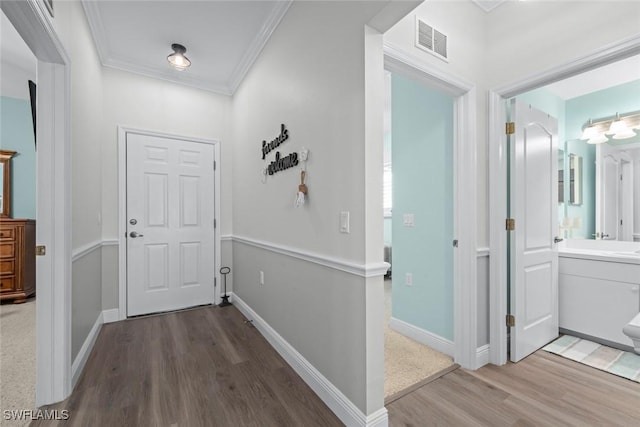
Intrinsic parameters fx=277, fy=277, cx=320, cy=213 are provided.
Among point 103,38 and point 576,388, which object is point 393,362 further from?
point 103,38

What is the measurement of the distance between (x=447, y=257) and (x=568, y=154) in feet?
7.40

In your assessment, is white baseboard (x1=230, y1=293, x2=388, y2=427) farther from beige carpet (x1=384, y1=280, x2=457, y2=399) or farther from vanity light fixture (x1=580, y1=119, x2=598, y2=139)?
vanity light fixture (x1=580, y1=119, x2=598, y2=139)

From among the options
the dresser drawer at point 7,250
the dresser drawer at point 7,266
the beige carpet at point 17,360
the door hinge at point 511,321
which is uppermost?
the dresser drawer at point 7,250

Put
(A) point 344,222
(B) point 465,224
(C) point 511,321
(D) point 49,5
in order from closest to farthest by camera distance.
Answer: (D) point 49,5 < (A) point 344,222 < (B) point 465,224 < (C) point 511,321

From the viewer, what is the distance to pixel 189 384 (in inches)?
72.9

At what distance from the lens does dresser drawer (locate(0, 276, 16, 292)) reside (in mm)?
3353

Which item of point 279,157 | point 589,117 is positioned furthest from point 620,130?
point 279,157

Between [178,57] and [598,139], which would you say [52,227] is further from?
[598,139]

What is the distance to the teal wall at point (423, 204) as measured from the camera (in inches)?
89.8

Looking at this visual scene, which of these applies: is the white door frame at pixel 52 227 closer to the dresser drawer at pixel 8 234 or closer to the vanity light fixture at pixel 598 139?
the dresser drawer at pixel 8 234

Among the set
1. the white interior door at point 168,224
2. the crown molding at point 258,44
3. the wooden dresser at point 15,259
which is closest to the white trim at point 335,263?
the white interior door at point 168,224

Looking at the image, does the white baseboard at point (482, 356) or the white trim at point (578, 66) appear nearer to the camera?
the white trim at point (578, 66)

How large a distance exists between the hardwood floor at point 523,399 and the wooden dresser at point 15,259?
4.50m

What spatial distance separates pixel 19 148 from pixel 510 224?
5.90 m
